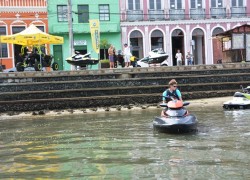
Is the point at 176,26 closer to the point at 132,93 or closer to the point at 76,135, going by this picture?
the point at 132,93

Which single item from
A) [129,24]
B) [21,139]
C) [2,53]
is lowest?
[21,139]

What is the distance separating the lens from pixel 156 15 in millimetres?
40344

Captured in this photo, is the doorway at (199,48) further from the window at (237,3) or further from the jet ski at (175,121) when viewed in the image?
the jet ski at (175,121)

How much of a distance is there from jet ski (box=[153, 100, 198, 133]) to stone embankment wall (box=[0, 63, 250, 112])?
9182mm

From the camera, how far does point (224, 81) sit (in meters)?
23.4

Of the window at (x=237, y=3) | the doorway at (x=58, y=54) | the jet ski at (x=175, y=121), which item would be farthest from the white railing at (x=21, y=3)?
the jet ski at (x=175, y=121)

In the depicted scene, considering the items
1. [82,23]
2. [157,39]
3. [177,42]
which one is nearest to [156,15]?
[157,39]

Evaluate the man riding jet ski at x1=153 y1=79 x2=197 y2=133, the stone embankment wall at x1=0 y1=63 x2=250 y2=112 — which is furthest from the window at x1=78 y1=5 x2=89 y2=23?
the man riding jet ski at x1=153 y1=79 x2=197 y2=133

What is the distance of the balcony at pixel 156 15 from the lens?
40281 mm

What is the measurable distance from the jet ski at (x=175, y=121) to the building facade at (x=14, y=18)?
90.1 ft

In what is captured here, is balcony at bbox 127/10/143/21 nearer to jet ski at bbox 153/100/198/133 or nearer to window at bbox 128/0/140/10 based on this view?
window at bbox 128/0/140/10

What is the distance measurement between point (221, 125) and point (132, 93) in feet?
29.6

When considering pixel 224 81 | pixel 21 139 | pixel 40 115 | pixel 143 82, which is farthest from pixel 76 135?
pixel 224 81

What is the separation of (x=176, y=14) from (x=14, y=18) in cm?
1491
